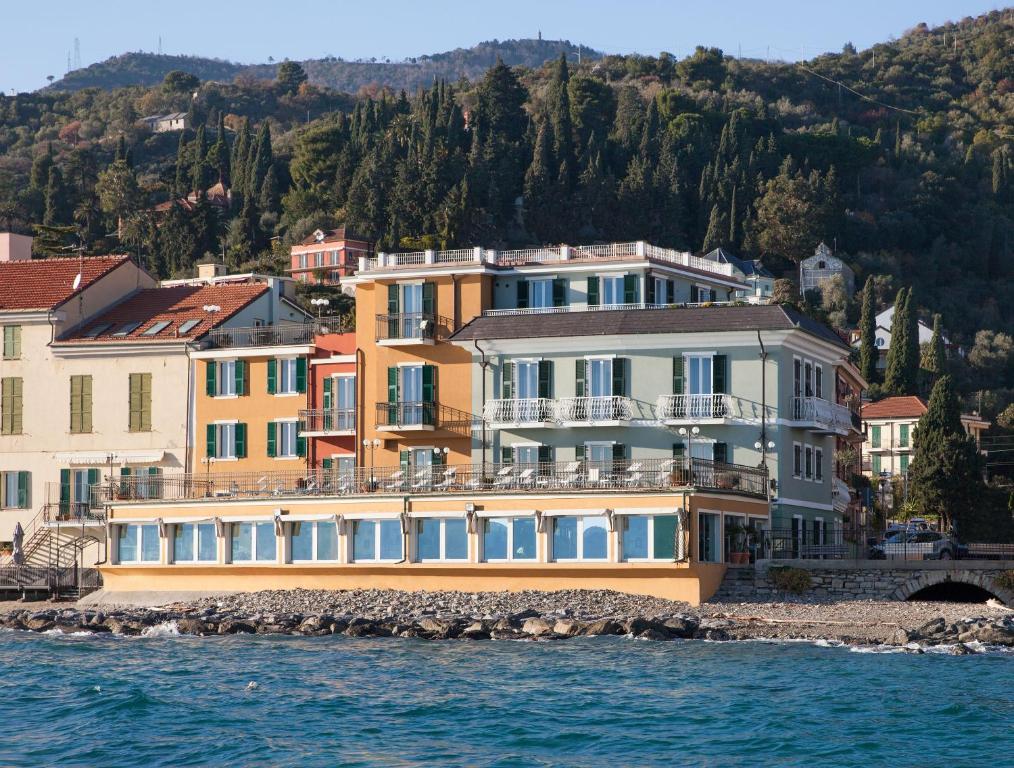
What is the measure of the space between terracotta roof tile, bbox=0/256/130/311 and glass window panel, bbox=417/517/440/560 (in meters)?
20.6

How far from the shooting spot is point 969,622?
→ 148 ft

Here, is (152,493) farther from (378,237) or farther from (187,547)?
(378,237)

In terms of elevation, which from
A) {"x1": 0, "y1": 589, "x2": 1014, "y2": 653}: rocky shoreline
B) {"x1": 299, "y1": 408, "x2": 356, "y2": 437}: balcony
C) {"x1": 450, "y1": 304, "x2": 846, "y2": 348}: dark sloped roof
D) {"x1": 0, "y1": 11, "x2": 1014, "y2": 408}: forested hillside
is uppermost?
{"x1": 0, "y1": 11, "x2": 1014, "y2": 408}: forested hillside

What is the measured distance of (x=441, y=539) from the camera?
5325cm

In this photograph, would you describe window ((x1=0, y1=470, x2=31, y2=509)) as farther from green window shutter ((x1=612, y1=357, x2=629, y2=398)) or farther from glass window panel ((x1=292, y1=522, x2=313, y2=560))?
green window shutter ((x1=612, y1=357, x2=629, y2=398))

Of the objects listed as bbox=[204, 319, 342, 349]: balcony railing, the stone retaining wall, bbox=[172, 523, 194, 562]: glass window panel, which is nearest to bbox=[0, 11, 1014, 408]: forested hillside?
bbox=[204, 319, 342, 349]: balcony railing

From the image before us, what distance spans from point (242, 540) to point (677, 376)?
49.7ft

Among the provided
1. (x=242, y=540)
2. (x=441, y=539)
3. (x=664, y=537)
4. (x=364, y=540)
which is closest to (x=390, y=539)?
(x=364, y=540)

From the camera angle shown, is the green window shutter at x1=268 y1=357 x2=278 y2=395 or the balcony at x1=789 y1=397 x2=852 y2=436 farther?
the green window shutter at x1=268 y1=357 x2=278 y2=395

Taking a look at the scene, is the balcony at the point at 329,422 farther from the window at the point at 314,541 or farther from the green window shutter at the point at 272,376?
the window at the point at 314,541

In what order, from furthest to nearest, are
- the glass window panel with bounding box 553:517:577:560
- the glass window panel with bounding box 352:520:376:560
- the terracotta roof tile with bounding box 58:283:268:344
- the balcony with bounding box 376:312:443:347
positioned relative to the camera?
1. the terracotta roof tile with bounding box 58:283:268:344
2. the balcony with bounding box 376:312:443:347
3. the glass window panel with bounding box 352:520:376:560
4. the glass window panel with bounding box 553:517:577:560

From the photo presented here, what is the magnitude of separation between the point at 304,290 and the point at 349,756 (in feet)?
304

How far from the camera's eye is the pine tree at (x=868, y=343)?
123406 millimetres

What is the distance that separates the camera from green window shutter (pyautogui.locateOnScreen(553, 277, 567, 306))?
202ft
